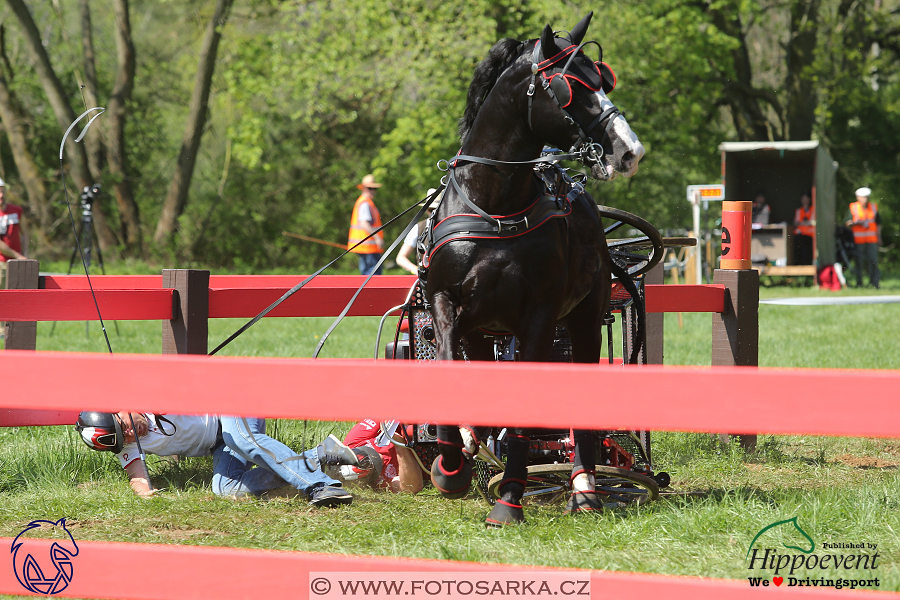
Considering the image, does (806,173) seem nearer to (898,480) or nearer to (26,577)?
(898,480)

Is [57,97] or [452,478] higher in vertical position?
[57,97]

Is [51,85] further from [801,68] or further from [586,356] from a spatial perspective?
[586,356]

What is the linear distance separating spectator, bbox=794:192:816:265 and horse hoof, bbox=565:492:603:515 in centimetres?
1695

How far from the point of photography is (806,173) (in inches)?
794

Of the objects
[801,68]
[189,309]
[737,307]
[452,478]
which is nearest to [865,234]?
[801,68]

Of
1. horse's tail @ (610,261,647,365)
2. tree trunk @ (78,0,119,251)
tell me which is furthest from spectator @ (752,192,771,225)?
horse's tail @ (610,261,647,365)

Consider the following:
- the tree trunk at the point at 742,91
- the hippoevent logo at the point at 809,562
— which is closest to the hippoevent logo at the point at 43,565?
the hippoevent logo at the point at 809,562

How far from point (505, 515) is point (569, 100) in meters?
1.70

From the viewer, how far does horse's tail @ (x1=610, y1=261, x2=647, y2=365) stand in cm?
417

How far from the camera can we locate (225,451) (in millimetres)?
4383

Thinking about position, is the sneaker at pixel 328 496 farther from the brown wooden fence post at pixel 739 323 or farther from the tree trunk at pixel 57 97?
the tree trunk at pixel 57 97

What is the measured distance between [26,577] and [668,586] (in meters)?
1.51

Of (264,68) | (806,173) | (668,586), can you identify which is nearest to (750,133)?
(806,173)

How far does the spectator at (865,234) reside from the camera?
1834 centimetres
